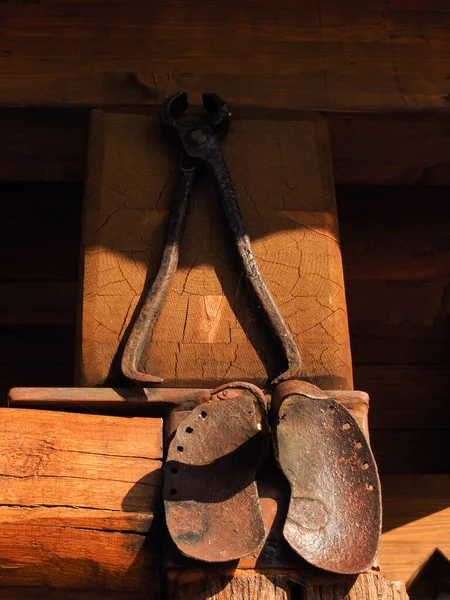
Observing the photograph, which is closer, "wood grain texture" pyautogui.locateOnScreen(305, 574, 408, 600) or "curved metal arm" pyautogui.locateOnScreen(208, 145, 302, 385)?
"wood grain texture" pyautogui.locateOnScreen(305, 574, 408, 600)

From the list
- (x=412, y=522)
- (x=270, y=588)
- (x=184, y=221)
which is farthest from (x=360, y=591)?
(x=412, y=522)

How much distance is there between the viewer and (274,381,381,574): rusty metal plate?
4.06 ft

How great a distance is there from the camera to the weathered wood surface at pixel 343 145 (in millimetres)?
1785

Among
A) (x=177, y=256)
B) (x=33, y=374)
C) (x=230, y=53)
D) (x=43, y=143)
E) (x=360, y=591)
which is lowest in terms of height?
(x=360, y=591)

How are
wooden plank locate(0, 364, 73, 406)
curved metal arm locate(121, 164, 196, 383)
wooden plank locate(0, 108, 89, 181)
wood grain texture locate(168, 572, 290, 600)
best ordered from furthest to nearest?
wooden plank locate(0, 364, 73, 406), wooden plank locate(0, 108, 89, 181), curved metal arm locate(121, 164, 196, 383), wood grain texture locate(168, 572, 290, 600)

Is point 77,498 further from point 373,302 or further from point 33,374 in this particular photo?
point 373,302


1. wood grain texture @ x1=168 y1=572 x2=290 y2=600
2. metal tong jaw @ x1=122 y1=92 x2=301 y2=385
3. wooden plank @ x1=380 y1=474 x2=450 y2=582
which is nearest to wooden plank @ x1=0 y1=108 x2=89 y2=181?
metal tong jaw @ x1=122 y1=92 x2=301 y2=385

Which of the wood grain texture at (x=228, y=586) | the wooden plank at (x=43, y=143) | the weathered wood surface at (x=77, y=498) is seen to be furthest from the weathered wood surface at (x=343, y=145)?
the wood grain texture at (x=228, y=586)

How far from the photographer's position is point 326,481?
129 cm

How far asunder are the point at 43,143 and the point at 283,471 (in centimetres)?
92

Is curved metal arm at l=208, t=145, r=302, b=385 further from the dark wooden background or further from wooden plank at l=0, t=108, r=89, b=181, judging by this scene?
the dark wooden background

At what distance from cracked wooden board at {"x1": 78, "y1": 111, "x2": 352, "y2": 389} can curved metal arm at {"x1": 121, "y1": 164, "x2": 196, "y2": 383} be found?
0.02 metres

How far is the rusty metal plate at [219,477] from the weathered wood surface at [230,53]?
0.74 m

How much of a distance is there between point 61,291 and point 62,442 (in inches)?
37.4
